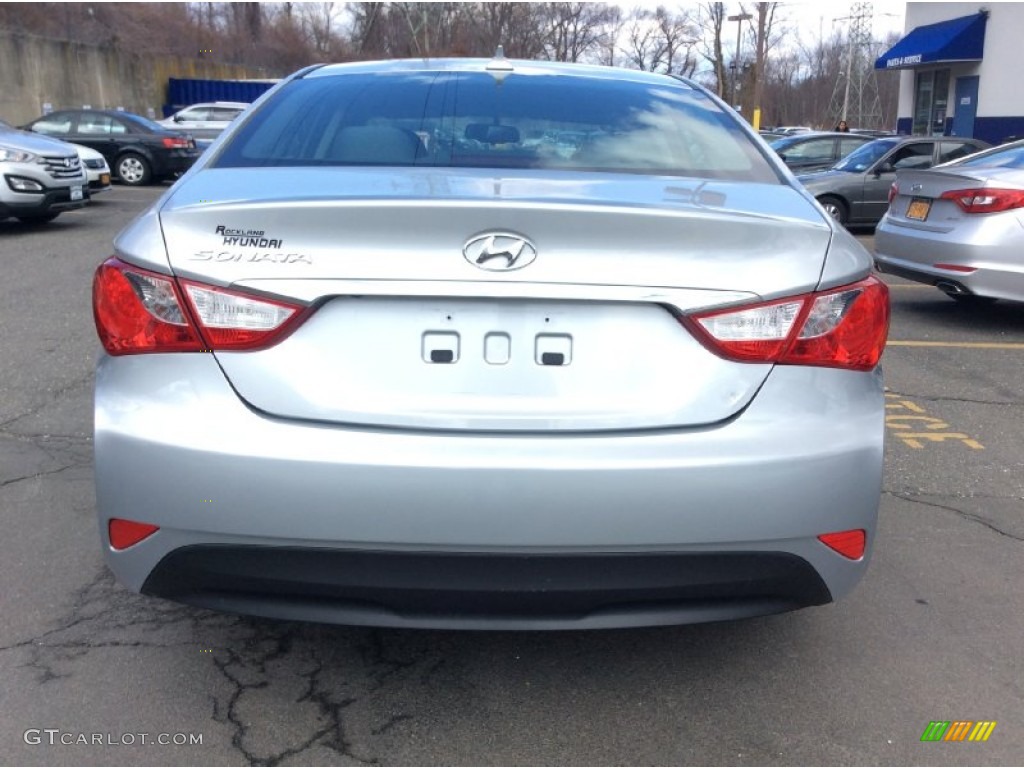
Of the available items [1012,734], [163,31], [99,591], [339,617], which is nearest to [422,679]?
[339,617]

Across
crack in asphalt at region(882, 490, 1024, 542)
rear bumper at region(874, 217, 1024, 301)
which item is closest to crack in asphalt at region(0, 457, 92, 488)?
crack in asphalt at region(882, 490, 1024, 542)

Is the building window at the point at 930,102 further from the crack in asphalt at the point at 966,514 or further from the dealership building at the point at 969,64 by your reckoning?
the crack in asphalt at the point at 966,514

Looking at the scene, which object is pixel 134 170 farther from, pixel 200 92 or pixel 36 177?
pixel 200 92

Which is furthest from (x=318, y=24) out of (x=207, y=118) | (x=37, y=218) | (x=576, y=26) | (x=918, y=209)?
(x=918, y=209)

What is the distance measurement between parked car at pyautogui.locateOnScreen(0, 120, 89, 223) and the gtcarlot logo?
10.5m

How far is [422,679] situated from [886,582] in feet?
5.43

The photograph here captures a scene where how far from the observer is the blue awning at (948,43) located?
2384 centimetres

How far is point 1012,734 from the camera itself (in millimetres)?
2635

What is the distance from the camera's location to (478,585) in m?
2.29

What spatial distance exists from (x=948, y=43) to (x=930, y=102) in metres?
2.95

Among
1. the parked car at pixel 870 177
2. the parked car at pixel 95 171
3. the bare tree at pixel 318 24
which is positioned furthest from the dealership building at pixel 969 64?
the bare tree at pixel 318 24

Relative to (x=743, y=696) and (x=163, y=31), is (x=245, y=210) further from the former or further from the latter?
(x=163, y=31)

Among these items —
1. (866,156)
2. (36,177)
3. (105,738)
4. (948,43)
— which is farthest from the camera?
(948,43)

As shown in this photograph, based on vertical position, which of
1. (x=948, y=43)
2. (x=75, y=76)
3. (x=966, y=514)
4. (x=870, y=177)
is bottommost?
(x=966, y=514)
